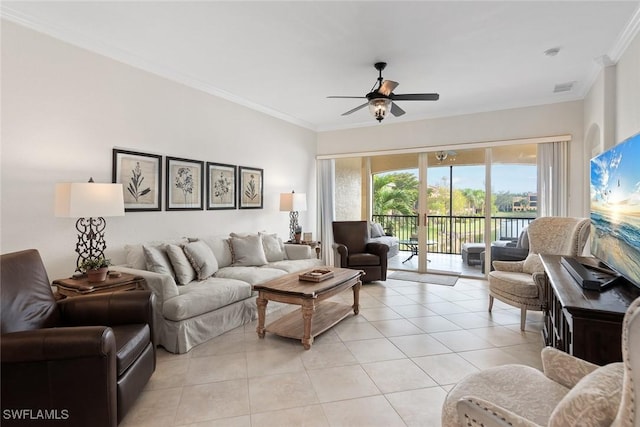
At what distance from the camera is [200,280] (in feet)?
11.5

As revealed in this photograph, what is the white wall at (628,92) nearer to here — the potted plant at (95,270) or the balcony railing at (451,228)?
the balcony railing at (451,228)

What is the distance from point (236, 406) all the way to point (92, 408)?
2.59 ft

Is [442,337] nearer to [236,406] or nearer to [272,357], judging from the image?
[272,357]

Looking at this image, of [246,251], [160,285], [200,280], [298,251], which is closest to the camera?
[160,285]

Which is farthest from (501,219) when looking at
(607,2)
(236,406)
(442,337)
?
(236,406)

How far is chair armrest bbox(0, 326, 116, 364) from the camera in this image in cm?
164

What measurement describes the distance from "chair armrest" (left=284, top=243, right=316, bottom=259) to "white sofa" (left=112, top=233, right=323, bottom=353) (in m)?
0.35

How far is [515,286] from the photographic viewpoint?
10.9 feet

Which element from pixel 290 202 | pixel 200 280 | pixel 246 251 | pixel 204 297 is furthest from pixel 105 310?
pixel 290 202

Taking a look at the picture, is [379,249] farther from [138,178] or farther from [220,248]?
[138,178]

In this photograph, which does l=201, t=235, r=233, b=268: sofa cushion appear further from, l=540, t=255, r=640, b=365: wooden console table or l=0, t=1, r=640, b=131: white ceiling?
l=540, t=255, r=640, b=365: wooden console table

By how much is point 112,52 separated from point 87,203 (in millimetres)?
1662

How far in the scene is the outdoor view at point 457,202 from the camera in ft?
17.2

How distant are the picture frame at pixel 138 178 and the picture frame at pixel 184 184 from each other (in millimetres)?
133
